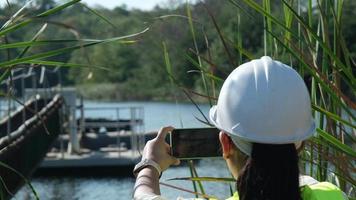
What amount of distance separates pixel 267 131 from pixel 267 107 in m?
0.04

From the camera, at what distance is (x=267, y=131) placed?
64.7 inches

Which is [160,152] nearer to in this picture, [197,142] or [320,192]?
[197,142]

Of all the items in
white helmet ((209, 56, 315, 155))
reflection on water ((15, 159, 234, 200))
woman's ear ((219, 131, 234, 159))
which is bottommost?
reflection on water ((15, 159, 234, 200))

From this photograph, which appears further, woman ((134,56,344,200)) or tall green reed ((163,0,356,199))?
tall green reed ((163,0,356,199))

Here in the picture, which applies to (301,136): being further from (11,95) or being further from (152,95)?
(152,95)

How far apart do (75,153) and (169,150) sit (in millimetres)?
26623

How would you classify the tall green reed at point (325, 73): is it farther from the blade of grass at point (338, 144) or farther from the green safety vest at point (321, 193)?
the green safety vest at point (321, 193)

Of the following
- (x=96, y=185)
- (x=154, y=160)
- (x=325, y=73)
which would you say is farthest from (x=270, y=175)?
(x=96, y=185)

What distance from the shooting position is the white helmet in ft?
5.40

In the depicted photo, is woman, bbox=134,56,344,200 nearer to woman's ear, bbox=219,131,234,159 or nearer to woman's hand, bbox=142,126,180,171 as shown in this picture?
woman's ear, bbox=219,131,234,159

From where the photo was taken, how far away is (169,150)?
197 centimetres

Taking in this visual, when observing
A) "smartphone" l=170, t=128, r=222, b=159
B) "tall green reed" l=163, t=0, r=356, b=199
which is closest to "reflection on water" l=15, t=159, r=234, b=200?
"tall green reed" l=163, t=0, r=356, b=199

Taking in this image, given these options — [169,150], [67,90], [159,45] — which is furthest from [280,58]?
[67,90]

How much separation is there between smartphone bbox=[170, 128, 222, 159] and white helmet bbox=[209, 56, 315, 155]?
0.31 m
